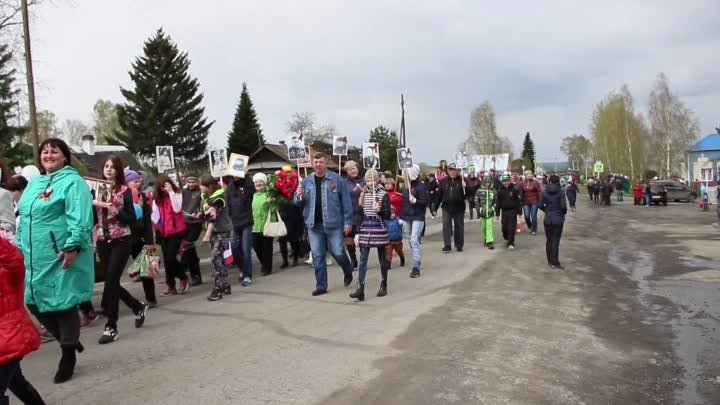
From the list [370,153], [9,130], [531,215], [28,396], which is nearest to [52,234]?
[28,396]

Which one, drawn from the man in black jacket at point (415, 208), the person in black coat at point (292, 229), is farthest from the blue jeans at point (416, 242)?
the person in black coat at point (292, 229)

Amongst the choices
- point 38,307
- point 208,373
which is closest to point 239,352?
point 208,373

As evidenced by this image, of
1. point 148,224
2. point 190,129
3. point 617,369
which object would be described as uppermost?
point 190,129

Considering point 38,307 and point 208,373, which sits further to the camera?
point 208,373

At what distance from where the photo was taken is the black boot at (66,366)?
478cm

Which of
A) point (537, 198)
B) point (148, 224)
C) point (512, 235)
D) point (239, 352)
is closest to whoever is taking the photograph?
point (239, 352)

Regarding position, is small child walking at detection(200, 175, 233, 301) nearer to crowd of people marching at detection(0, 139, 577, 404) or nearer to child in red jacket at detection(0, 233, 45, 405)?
crowd of people marching at detection(0, 139, 577, 404)

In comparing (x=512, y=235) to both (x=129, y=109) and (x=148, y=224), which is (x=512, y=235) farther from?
(x=129, y=109)

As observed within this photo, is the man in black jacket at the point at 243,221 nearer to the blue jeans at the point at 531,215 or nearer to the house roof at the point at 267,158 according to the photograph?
the blue jeans at the point at 531,215

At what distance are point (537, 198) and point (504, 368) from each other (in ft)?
42.6

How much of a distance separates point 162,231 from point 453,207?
712 cm

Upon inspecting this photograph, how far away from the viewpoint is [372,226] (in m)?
7.93

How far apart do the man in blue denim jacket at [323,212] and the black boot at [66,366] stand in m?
3.89

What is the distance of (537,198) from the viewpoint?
17.1 metres
